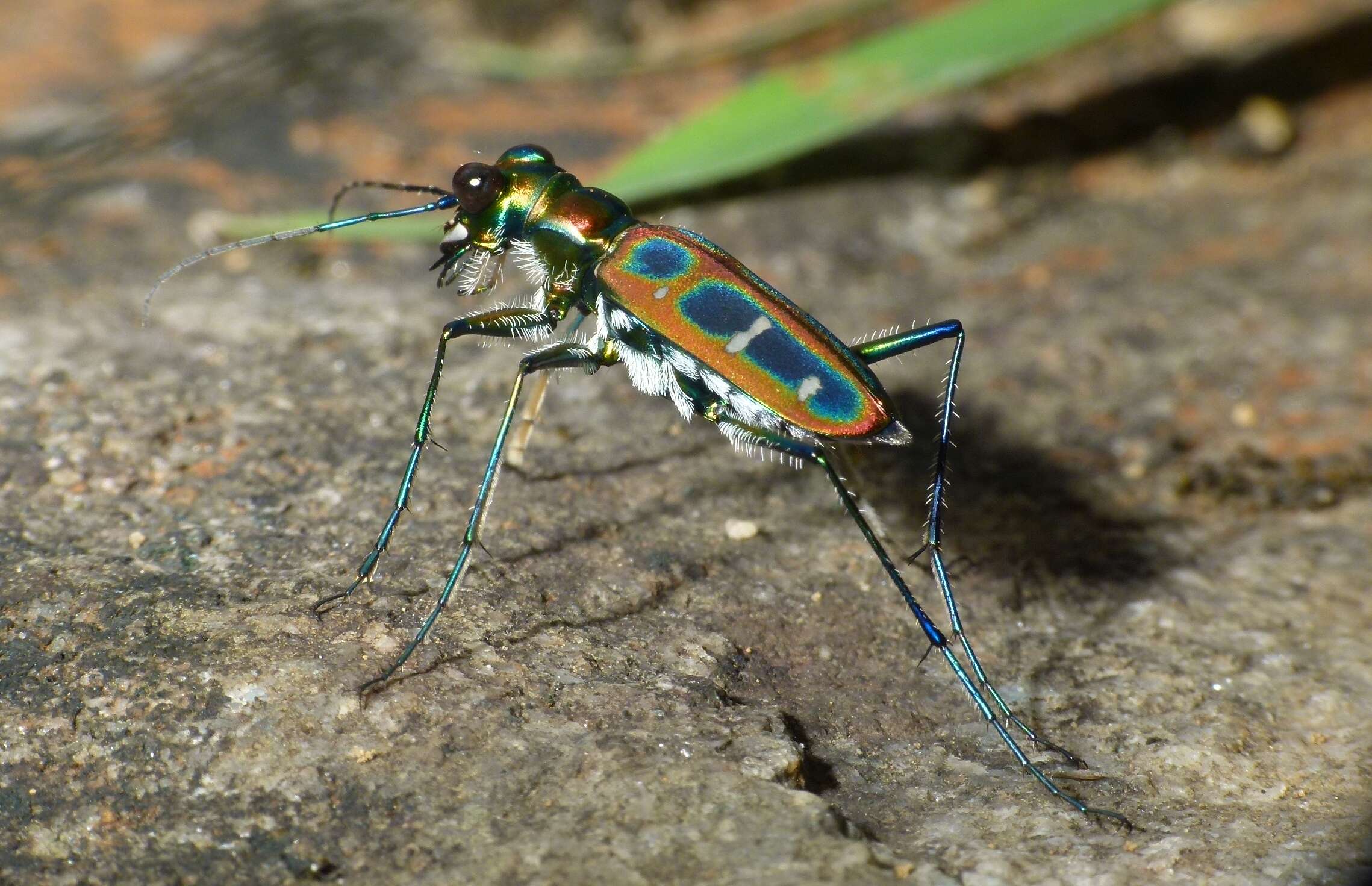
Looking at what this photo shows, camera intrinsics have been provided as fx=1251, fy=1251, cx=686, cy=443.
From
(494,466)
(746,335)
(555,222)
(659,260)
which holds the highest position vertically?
(555,222)

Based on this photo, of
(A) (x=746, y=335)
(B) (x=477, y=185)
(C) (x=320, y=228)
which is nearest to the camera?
(A) (x=746, y=335)

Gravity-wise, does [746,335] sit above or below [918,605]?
above

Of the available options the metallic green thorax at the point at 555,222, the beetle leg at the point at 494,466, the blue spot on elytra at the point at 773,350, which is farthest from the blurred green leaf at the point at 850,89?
the blue spot on elytra at the point at 773,350

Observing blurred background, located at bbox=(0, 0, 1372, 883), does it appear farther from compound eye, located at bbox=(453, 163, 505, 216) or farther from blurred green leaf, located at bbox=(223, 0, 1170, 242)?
compound eye, located at bbox=(453, 163, 505, 216)

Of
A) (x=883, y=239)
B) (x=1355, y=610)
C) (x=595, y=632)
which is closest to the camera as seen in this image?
(x=595, y=632)

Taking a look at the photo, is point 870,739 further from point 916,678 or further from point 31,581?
point 31,581

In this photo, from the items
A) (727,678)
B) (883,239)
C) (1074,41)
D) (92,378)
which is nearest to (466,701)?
(727,678)

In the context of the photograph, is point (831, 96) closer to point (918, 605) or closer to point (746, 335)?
point (746, 335)

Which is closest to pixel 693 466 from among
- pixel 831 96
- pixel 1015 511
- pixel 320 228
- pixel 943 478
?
pixel 943 478
